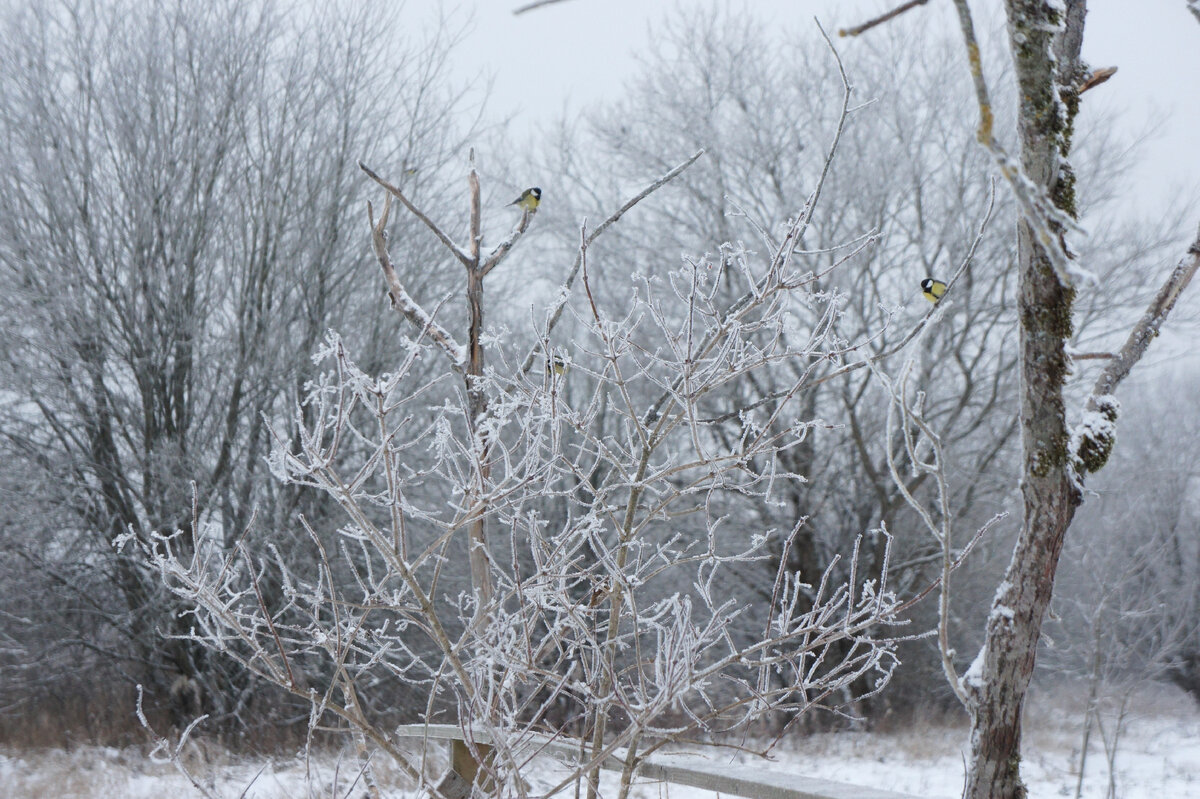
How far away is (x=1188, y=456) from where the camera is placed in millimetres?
13523

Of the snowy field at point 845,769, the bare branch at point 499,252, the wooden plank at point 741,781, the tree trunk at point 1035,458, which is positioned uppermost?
the bare branch at point 499,252

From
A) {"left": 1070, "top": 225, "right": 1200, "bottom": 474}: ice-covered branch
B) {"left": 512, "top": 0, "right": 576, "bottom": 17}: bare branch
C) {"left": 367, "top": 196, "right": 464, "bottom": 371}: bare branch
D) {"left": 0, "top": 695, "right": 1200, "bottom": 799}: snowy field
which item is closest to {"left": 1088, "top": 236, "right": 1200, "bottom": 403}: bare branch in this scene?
{"left": 1070, "top": 225, "right": 1200, "bottom": 474}: ice-covered branch

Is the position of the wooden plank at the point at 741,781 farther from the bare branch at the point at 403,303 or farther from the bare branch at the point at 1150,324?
the bare branch at the point at 1150,324

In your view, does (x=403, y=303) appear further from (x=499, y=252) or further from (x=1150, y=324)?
(x=1150, y=324)

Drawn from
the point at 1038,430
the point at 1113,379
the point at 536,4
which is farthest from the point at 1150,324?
the point at 536,4

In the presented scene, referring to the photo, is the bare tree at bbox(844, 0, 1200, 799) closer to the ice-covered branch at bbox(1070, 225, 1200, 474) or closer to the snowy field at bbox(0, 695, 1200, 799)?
the ice-covered branch at bbox(1070, 225, 1200, 474)

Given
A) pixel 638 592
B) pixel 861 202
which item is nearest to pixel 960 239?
pixel 861 202

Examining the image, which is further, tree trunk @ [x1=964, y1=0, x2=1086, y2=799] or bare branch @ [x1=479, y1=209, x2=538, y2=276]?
bare branch @ [x1=479, y1=209, x2=538, y2=276]

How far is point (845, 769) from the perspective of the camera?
763cm

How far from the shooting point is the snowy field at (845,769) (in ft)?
19.7

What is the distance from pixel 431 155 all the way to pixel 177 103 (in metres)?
1.98

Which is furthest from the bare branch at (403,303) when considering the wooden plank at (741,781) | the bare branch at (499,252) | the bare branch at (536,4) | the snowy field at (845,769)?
the snowy field at (845,769)

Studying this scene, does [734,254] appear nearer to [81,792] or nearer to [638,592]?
[81,792]

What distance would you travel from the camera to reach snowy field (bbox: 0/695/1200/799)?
6000 mm
